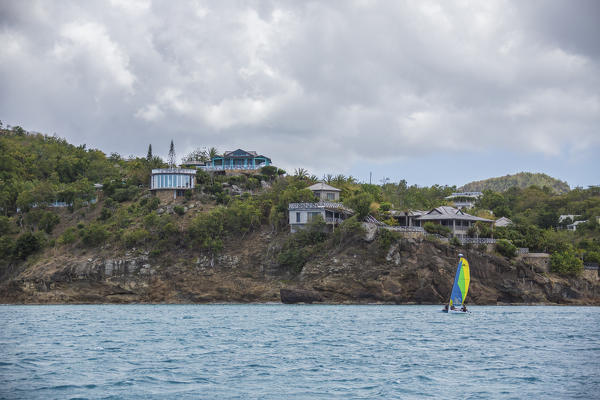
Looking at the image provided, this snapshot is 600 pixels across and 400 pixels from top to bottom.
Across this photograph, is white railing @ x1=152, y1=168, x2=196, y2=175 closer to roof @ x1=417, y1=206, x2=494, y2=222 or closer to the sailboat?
roof @ x1=417, y1=206, x2=494, y2=222

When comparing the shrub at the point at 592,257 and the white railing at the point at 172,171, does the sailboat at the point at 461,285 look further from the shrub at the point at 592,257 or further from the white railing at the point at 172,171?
the white railing at the point at 172,171

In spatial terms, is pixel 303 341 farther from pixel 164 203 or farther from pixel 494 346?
pixel 164 203

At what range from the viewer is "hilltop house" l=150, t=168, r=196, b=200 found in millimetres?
98812

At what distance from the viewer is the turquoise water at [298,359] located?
22.2 m

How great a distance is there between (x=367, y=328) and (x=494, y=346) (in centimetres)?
1073

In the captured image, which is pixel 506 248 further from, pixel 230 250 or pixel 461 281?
pixel 230 250

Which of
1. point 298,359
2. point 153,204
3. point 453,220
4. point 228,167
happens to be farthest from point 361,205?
point 298,359

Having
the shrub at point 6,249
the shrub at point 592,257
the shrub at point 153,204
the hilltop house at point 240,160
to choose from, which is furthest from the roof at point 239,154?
the shrub at point 592,257

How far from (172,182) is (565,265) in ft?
191

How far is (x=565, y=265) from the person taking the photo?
79125 mm

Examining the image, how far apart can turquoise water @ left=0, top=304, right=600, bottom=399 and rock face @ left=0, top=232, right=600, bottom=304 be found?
84.8 ft

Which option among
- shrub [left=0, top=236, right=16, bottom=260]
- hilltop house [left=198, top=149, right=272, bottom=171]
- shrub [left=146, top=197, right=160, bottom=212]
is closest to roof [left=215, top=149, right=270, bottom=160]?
hilltop house [left=198, top=149, right=272, bottom=171]

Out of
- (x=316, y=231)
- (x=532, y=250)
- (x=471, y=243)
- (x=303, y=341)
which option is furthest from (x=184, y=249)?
(x=303, y=341)

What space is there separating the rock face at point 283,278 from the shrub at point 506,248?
4.66 feet
